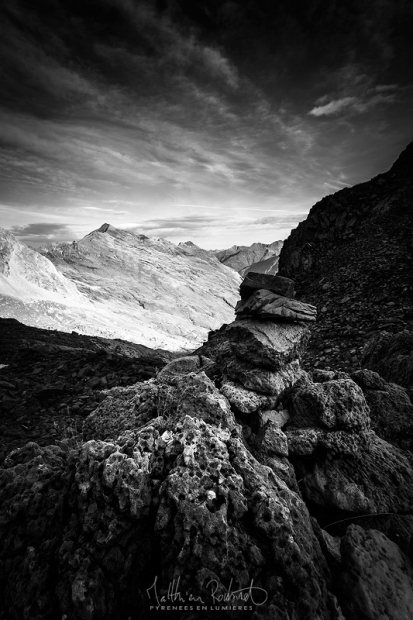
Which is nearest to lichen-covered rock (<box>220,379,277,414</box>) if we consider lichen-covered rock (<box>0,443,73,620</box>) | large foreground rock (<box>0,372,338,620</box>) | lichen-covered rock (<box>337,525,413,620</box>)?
large foreground rock (<box>0,372,338,620</box>)

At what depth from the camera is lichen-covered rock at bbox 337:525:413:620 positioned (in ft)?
7.97

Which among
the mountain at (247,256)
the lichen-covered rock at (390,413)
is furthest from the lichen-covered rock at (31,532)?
the mountain at (247,256)

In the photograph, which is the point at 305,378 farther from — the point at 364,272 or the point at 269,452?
the point at 364,272

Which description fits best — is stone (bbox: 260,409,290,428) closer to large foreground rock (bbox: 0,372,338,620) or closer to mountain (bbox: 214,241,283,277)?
large foreground rock (bbox: 0,372,338,620)

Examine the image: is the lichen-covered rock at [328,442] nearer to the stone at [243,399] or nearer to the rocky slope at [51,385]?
the stone at [243,399]

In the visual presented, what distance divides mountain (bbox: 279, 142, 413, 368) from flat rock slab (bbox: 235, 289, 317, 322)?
17.6ft

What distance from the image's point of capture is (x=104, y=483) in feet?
9.39

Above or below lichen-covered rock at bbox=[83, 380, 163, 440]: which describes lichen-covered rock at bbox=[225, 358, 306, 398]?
above

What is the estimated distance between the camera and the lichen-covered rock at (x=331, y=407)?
14.7 feet

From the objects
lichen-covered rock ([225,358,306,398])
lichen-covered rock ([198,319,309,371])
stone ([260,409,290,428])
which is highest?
lichen-covered rock ([198,319,309,371])

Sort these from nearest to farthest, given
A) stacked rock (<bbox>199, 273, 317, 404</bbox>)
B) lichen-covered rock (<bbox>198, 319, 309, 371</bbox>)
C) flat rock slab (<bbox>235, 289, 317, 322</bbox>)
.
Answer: stacked rock (<bbox>199, 273, 317, 404</bbox>) < lichen-covered rock (<bbox>198, 319, 309, 371</bbox>) < flat rock slab (<bbox>235, 289, 317, 322</bbox>)

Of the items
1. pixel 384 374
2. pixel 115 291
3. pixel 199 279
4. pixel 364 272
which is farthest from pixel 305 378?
pixel 199 279

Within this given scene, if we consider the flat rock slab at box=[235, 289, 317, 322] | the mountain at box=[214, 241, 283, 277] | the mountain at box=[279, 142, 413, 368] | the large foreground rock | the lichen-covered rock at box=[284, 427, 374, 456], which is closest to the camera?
the large foreground rock

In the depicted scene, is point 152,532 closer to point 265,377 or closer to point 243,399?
point 243,399
